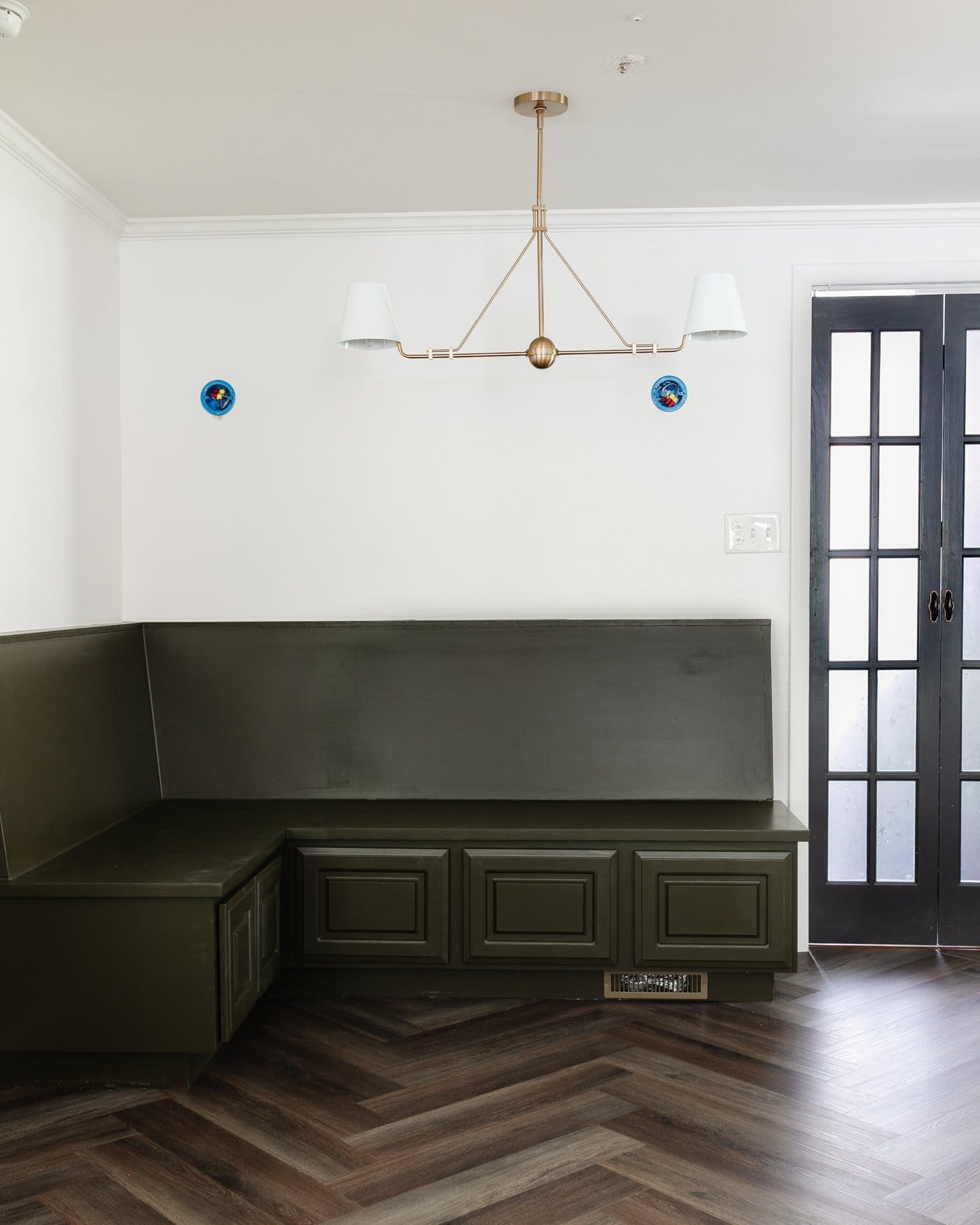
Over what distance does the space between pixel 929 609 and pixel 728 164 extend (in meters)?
1.70

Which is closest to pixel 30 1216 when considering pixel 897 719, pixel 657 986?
pixel 657 986

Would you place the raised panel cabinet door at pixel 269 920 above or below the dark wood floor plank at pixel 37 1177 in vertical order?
above

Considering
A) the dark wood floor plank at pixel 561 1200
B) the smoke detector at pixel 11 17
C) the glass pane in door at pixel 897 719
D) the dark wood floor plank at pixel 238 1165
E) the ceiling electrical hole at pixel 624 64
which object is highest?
the ceiling electrical hole at pixel 624 64

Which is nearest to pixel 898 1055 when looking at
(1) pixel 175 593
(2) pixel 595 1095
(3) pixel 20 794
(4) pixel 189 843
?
(2) pixel 595 1095

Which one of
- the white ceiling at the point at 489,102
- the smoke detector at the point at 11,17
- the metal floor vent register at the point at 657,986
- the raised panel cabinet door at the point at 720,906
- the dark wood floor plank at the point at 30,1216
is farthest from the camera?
the metal floor vent register at the point at 657,986

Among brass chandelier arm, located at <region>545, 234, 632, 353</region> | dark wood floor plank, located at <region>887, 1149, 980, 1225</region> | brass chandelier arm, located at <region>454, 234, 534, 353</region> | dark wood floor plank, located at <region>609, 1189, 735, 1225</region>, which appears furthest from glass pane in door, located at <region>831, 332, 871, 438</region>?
dark wood floor plank, located at <region>609, 1189, 735, 1225</region>

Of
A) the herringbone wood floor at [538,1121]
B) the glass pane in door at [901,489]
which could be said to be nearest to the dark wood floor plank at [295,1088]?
the herringbone wood floor at [538,1121]

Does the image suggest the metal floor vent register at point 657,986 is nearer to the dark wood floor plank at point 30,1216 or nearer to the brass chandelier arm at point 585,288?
the dark wood floor plank at point 30,1216

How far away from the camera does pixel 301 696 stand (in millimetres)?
3822

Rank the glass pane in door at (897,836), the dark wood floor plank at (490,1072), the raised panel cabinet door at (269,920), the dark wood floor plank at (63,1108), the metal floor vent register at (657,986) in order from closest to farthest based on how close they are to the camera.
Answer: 1. the dark wood floor plank at (63,1108)
2. the dark wood floor plank at (490,1072)
3. the raised panel cabinet door at (269,920)
4. the metal floor vent register at (657,986)
5. the glass pane in door at (897,836)

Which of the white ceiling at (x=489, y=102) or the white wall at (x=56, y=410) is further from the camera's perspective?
the white wall at (x=56, y=410)

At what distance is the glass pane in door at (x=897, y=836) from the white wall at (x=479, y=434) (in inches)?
12.0

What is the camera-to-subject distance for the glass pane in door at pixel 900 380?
3885mm

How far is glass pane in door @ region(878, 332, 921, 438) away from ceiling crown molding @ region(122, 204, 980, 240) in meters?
0.42
